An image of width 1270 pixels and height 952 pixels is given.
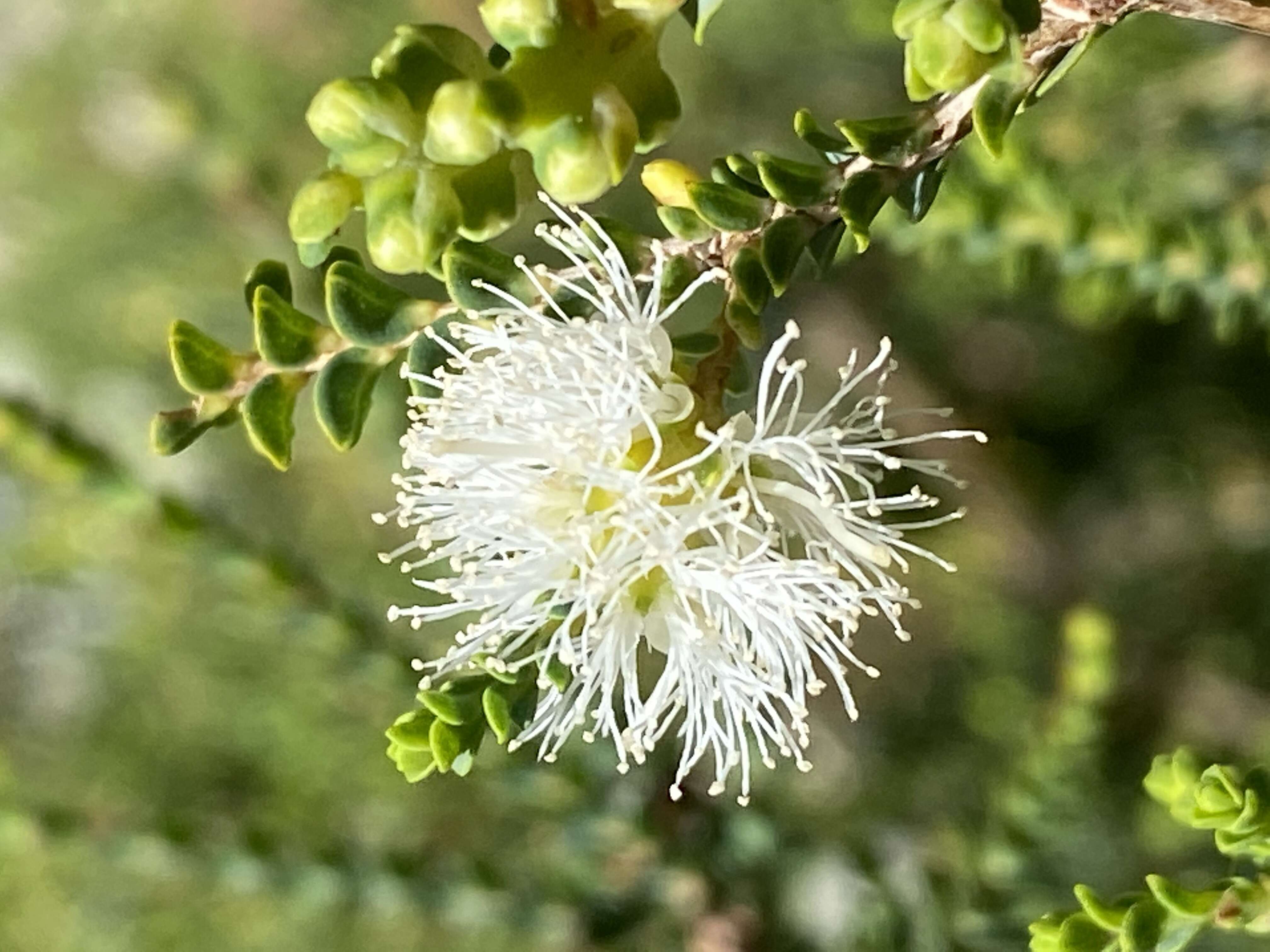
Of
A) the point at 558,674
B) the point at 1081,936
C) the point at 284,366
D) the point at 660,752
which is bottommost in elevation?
the point at 660,752

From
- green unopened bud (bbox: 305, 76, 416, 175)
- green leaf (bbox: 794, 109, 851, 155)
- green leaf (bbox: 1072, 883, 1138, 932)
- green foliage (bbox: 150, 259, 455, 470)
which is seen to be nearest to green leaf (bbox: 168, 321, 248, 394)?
green foliage (bbox: 150, 259, 455, 470)

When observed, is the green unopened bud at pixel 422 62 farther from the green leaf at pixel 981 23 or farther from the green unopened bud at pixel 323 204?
the green leaf at pixel 981 23

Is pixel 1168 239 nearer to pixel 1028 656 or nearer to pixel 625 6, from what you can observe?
pixel 625 6

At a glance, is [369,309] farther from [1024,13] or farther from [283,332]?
[1024,13]

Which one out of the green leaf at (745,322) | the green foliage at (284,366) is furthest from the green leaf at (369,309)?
the green leaf at (745,322)

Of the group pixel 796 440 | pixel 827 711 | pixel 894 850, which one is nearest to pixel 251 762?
pixel 827 711

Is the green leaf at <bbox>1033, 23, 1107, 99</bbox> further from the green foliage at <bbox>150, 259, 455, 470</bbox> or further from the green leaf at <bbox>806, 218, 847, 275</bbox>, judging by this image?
the green foliage at <bbox>150, 259, 455, 470</bbox>

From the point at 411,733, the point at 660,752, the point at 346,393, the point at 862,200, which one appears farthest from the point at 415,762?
the point at 660,752
